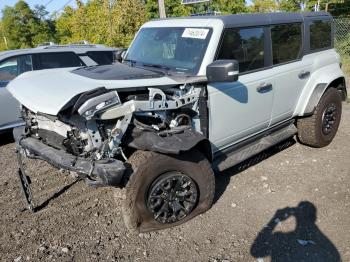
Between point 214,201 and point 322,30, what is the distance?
3125 mm

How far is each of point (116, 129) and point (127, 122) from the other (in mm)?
119

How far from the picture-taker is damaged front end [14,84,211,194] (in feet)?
10.2

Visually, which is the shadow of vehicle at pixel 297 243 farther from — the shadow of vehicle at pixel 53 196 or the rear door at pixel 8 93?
the rear door at pixel 8 93

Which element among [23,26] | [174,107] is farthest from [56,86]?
[23,26]

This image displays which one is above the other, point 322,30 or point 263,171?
point 322,30

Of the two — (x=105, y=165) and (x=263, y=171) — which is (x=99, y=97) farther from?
(x=263, y=171)

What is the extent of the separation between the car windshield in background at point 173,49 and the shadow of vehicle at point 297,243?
177 centimetres

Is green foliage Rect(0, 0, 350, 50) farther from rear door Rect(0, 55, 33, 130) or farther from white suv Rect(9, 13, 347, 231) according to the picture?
white suv Rect(9, 13, 347, 231)

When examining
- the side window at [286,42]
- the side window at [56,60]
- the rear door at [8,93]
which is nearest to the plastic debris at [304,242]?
the side window at [286,42]

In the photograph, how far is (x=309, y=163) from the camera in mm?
5129

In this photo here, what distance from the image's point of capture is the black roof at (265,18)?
412 centimetres

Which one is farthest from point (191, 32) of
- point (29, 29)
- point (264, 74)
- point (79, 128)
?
point (29, 29)

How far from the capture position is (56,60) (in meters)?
6.80

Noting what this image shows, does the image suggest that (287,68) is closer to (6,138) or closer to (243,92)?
(243,92)
